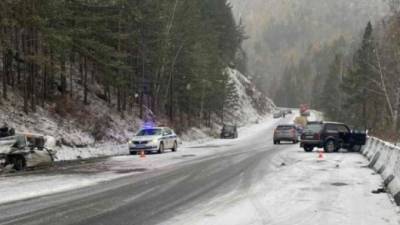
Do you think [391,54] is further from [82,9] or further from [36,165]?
[36,165]

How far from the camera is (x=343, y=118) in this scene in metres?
92.6

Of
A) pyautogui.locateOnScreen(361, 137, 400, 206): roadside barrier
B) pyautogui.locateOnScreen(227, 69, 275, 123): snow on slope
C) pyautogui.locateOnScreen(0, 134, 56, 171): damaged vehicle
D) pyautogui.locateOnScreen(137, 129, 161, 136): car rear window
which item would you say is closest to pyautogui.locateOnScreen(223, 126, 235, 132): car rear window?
pyautogui.locateOnScreen(137, 129, 161, 136): car rear window

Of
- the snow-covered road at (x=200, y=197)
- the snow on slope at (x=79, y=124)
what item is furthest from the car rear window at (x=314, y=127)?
the snow on slope at (x=79, y=124)

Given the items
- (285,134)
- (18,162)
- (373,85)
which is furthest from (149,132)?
(373,85)

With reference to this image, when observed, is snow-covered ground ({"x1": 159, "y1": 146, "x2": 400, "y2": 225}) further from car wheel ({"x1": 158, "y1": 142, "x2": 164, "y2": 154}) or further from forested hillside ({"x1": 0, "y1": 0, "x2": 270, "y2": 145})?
car wheel ({"x1": 158, "y1": 142, "x2": 164, "y2": 154})

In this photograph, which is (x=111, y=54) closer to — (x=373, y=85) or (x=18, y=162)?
(x=18, y=162)

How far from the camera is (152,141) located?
3123cm

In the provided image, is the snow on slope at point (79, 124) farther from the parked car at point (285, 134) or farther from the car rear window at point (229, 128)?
the car rear window at point (229, 128)

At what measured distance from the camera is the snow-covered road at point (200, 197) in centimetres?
1016

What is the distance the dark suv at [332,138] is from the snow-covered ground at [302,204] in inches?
543

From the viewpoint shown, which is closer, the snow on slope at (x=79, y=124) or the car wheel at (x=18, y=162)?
the car wheel at (x=18, y=162)

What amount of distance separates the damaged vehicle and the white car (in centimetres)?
896

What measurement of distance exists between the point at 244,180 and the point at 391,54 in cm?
4048

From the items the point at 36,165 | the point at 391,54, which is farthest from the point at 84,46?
the point at 391,54
